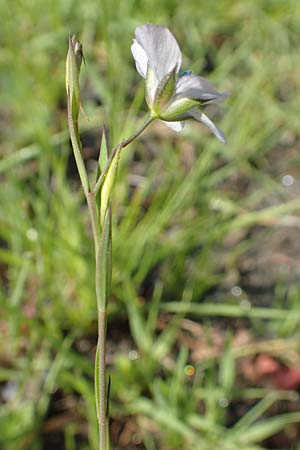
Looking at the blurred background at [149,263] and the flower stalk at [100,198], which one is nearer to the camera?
the flower stalk at [100,198]

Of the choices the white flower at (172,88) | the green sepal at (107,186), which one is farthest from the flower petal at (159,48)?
the green sepal at (107,186)

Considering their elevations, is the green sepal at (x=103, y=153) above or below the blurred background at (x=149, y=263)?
above

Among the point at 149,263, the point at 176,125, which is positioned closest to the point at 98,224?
the point at 176,125

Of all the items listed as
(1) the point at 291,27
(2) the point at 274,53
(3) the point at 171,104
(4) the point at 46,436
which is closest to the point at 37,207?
(4) the point at 46,436

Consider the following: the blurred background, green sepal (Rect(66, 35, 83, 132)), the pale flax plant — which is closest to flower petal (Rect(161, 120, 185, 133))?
the pale flax plant

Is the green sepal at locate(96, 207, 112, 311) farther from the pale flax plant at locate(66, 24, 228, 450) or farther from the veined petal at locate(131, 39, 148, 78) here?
the veined petal at locate(131, 39, 148, 78)

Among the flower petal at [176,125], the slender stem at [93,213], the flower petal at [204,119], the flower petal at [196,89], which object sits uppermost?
the flower petal at [196,89]

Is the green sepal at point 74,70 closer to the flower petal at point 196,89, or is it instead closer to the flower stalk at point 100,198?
the flower stalk at point 100,198

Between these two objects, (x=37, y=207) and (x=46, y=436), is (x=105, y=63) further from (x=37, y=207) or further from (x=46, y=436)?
(x=46, y=436)
